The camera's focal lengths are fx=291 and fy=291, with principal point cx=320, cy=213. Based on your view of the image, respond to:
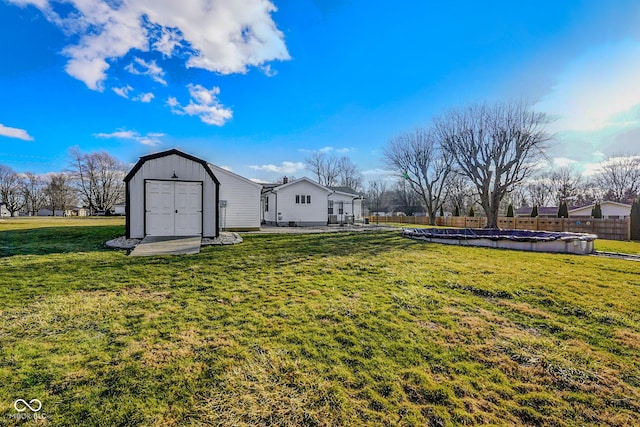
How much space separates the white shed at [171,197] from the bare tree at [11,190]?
215 feet

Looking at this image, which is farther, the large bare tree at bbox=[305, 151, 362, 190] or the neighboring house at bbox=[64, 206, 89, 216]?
the neighboring house at bbox=[64, 206, 89, 216]

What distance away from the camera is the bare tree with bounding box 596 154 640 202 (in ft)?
127

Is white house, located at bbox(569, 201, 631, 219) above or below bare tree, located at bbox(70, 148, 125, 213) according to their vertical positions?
below

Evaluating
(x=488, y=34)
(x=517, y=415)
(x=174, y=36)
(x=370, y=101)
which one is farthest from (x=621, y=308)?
(x=370, y=101)

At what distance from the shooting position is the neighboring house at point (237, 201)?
1695 cm

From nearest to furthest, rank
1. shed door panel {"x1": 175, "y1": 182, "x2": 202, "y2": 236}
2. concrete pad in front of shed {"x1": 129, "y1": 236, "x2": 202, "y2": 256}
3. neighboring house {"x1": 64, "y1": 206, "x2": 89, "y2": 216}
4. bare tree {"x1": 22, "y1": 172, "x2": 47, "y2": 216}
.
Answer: concrete pad in front of shed {"x1": 129, "y1": 236, "x2": 202, "y2": 256} → shed door panel {"x1": 175, "y1": 182, "x2": 202, "y2": 236} → bare tree {"x1": 22, "y1": 172, "x2": 47, "y2": 216} → neighboring house {"x1": 64, "y1": 206, "x2": 89, "y2": 216}

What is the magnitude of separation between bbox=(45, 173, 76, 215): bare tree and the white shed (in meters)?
57.1

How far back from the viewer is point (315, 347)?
3.45 m

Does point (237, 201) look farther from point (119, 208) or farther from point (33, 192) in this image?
point (33, 192)

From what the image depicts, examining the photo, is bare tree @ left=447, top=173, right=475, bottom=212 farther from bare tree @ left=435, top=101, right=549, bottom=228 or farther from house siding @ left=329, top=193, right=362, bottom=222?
house siding @ left=329, top=193, right=362, bottom=222

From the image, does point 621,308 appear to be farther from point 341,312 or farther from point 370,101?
point 370,101

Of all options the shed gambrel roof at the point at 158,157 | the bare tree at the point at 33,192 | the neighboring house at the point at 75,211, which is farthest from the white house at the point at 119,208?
the shed gambrel roof at the point at 158,157

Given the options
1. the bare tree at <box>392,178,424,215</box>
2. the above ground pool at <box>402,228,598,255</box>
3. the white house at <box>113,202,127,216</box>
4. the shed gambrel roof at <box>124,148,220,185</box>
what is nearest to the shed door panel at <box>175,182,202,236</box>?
the shed gambrel roof at <box>124,148,220,185</box>

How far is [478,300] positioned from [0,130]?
33522 millimetres
